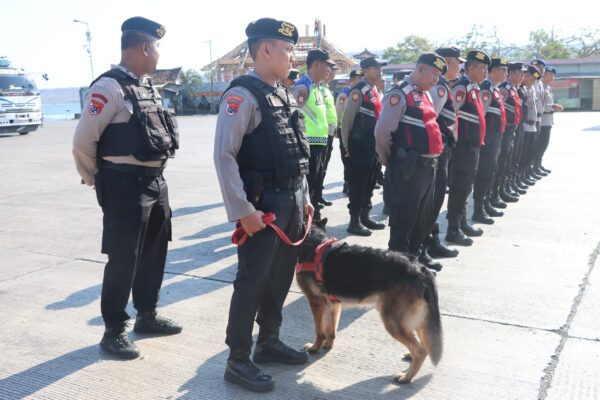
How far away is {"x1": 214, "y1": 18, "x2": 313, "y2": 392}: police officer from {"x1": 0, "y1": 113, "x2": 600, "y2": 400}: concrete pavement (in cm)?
42

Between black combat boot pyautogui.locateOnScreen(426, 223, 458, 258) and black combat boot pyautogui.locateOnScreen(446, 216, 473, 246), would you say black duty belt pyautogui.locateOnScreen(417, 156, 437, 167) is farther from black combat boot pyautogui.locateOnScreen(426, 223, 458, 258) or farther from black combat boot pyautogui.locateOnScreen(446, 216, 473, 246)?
black combat boot pyautogui.locateOnScreen(446, 216, 473, 246)

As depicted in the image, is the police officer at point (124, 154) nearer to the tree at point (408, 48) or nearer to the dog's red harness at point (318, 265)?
the dog's red harness at point (318, 265)

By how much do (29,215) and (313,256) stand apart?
5897mm

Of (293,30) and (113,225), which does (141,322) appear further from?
(293,30)

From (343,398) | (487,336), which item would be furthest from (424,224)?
(343,398)

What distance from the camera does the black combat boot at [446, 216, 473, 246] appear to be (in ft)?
20.7

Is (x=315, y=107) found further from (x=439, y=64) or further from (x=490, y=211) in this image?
(x=490, y=211)

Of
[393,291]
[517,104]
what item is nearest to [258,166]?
[393,291]

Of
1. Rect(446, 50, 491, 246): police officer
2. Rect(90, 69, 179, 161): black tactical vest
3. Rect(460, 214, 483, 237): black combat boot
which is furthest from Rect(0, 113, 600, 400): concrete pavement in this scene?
Rect(90, 69, 179, 161): black tactical vest

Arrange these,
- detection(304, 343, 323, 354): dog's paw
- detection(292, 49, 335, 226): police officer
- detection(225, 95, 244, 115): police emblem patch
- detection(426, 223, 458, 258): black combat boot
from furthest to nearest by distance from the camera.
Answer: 1. detection(292, 49, 335, 226): police officer
2. detection(426, 223, 458, 258): black combat boot
3. detection(304, 343, 323, 354): dog's paw
4. detection(225, 95, 244, 115): police emblem patch

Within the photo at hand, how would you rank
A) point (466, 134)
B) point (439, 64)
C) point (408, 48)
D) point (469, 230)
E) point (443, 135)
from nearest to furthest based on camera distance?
point (439, 64), point (443, 135), point (466, 134), point (469, 230), point (408, 48)

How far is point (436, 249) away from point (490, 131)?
211 centimetres

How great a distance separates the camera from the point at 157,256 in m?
3.92

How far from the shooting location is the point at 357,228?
682 centimetres
